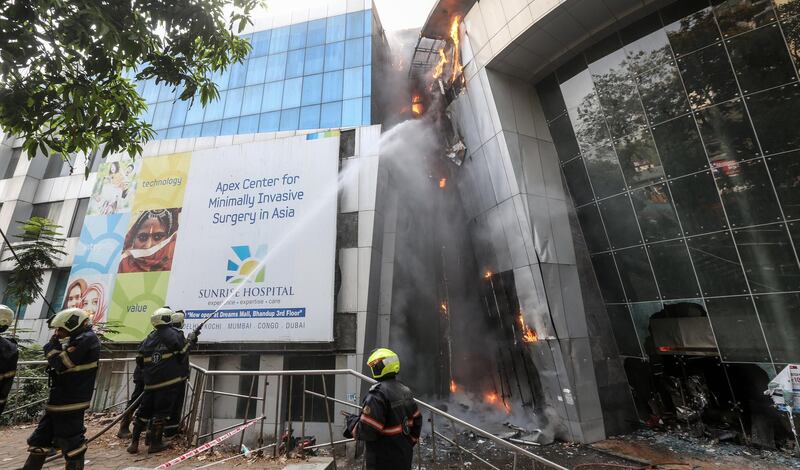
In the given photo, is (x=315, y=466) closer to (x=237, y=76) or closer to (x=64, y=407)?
(x=64, y=407)

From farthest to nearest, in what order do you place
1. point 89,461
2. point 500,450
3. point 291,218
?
point 291,218, point 500,450, point 89,461

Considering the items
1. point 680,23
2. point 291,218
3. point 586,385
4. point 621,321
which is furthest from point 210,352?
point 680,23

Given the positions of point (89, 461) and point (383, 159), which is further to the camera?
point (383, 159)

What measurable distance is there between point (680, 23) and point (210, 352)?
627 inches

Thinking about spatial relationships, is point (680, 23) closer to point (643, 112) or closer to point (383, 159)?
point (643, 112)

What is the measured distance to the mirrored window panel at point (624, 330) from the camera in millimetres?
10836

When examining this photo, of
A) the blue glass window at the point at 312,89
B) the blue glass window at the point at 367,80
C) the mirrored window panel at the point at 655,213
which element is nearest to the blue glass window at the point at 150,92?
the blue glass window at the point at 312,89

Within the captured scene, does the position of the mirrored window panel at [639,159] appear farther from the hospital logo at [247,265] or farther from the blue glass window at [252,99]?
the blue glass window at [252,99]

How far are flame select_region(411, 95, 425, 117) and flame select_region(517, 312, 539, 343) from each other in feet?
34.2

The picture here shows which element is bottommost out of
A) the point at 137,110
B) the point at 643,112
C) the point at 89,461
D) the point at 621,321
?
the point at 89,461

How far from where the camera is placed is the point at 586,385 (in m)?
10.3

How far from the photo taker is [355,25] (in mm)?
16625

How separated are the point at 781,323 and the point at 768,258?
Answer: 1.45 meters

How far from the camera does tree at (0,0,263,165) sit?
361cm
